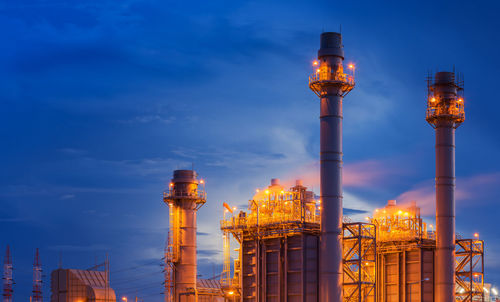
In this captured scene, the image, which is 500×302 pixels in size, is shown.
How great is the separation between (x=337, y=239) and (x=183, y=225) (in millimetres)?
36425

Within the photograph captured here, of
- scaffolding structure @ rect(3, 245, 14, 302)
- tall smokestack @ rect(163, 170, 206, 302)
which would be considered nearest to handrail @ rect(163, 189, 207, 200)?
tall smokestack @ rect(163, 170, 206, 302)

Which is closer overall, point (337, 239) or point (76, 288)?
point (337, 239)

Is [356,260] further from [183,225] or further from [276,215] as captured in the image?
[183,225]

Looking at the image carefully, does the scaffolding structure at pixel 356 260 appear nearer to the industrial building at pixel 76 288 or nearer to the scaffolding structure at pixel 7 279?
the industrial building at pixel 76 288

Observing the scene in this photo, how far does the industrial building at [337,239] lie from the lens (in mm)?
70500

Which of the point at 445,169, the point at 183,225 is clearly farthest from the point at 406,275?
the point at 183,225

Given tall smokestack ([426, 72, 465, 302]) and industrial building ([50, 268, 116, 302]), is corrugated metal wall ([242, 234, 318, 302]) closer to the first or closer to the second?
tall smokestack ([426, 72, 465, 302])

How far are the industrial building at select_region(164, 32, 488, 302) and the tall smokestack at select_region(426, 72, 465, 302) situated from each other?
0.10m

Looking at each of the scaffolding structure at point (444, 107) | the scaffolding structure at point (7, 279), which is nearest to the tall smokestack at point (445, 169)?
the scaffolding structure at point (444, 107)

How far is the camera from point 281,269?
239 feet

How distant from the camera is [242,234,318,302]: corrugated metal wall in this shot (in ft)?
233

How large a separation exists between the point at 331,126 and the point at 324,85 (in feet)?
13.2

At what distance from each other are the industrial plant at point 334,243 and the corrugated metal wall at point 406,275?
0.36ft

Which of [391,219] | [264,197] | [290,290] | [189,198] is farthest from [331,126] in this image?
[189,198]
